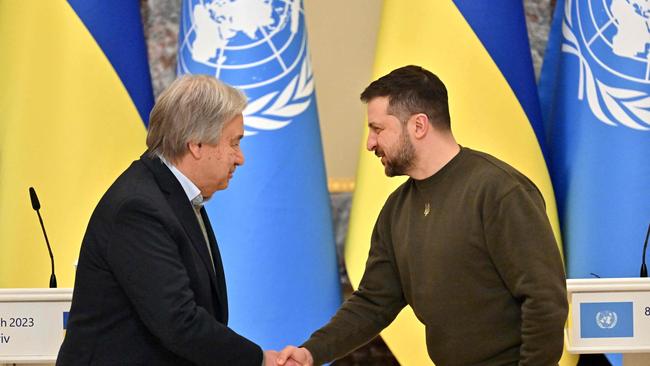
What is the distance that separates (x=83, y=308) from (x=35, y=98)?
1617mm

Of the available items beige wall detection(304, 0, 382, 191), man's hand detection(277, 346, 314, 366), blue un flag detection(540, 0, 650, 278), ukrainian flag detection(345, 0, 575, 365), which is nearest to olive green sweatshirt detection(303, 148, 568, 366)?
man's hand detection(277, 346, 314, 366)

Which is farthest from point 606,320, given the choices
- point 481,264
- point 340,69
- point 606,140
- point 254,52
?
point 340,69

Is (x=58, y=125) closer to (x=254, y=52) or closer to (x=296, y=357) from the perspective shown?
(x=254, y=52)

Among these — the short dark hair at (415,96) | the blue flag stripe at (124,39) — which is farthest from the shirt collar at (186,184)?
the blue flag stripe at (124,39)

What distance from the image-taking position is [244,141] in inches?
128

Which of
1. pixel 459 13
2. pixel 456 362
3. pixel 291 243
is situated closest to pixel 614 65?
pixel 459 13

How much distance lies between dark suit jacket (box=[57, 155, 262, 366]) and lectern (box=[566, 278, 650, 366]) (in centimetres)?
115

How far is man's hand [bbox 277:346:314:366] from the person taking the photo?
7.52ft

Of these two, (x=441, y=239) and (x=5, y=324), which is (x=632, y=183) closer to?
(x=441, y=239)

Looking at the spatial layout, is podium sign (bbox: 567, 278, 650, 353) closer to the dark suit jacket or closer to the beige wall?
the dark suit jacket

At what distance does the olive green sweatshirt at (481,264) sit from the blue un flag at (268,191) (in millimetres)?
963

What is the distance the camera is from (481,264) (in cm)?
209

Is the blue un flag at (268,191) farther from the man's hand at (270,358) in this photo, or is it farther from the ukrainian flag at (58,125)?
the man's hand at (270,358)

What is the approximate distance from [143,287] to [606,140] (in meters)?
1.99
